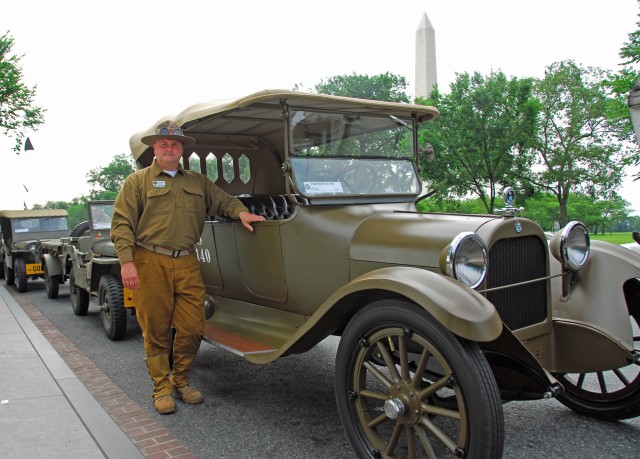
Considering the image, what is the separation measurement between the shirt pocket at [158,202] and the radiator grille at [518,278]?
2245mm

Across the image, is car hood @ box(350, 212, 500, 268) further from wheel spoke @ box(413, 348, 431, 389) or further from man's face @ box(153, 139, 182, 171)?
man's face @ box(153, 139, 182, 171)

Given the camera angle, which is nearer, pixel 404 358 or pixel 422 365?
pixel 422 365

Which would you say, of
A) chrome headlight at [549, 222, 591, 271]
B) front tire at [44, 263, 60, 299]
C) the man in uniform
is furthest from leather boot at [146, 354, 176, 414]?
front tire at [44, 263, 60, 299]

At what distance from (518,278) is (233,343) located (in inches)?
77.7

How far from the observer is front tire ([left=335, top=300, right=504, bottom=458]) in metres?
2.11

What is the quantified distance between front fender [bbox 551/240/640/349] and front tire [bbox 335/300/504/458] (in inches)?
38.5

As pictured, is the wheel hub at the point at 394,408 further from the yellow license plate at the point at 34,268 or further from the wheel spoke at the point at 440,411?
the yellow license plate at the point at 34,268

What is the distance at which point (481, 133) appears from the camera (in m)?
20.2

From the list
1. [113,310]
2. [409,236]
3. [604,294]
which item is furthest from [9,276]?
[604,294]

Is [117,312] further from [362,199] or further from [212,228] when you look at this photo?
[362,199]

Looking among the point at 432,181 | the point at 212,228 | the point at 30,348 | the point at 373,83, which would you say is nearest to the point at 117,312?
the point at 30,348

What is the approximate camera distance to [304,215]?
3.38 m

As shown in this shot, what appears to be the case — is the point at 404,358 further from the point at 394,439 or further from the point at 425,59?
the point at 425,59

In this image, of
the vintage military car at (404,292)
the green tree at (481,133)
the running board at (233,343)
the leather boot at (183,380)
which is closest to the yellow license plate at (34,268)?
the vintage military car at (404,292)
